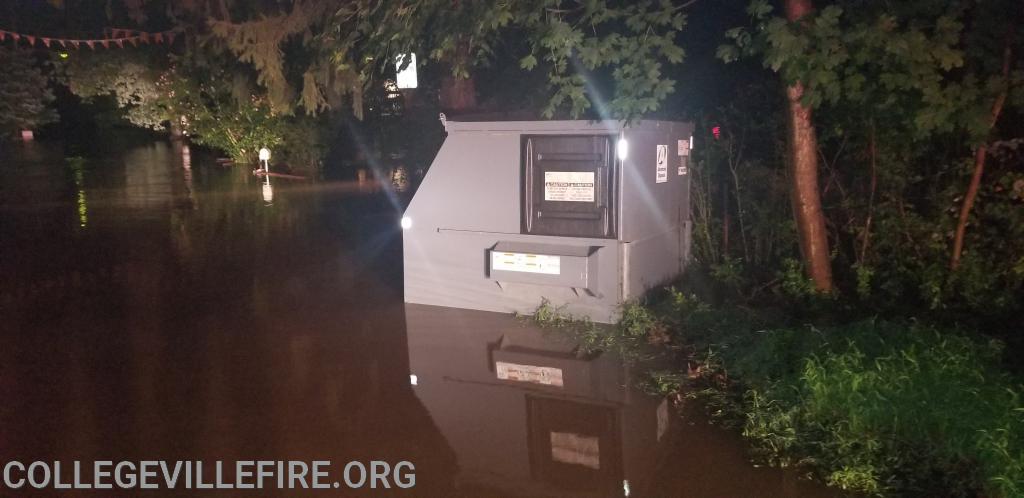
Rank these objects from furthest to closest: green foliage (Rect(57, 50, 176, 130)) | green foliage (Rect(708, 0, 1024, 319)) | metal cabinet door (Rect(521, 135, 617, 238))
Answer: green foliage (Rect(57, 50, 176, 130))
metal cabinet door (Rect(521, 135, 617, 238))
green foliage (Rect(708, 0, 1024, 319))

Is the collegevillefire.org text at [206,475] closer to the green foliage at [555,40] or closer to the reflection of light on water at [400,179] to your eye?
the green foliage at [555,40]

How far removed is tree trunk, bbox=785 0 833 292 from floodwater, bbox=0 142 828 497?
228 cm

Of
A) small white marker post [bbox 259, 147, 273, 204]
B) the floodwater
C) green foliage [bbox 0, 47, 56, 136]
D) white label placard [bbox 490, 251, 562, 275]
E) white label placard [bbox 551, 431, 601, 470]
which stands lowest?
white label placard [bbox 551, 431, 601, 470]

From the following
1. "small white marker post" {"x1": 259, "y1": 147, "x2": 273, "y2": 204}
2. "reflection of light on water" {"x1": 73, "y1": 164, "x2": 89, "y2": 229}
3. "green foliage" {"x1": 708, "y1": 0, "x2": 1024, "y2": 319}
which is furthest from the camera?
"small white marker post" {"x1": 259, "y1": 147, "x2": 273, "y2": 204}

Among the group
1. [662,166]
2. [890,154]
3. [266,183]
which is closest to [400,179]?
[266,183]

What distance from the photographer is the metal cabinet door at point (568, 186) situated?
682 cm

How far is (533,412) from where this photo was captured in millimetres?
5262

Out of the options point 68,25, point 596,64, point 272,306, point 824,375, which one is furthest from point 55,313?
point 68,25

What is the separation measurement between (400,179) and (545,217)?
15.7 meters

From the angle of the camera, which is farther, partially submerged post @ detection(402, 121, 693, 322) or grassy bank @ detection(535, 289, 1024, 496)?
partially submerged post @ detection(402, 121, 693, 322)

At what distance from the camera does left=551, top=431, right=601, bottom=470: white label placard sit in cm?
457

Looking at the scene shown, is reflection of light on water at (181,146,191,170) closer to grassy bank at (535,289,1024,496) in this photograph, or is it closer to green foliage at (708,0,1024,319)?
green foliage at (708,0,1024,319)

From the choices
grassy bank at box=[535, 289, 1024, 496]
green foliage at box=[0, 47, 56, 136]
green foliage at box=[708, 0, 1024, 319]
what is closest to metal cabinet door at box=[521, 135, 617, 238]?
grassy bank at box=[535, 289, 1024, 496]

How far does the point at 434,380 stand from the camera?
591 centimetres
